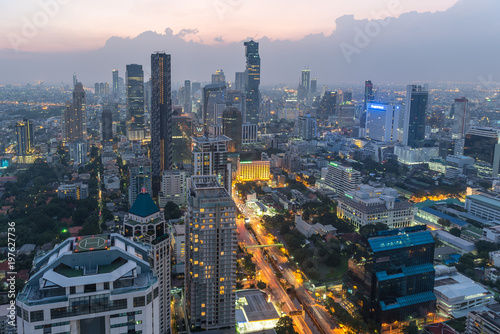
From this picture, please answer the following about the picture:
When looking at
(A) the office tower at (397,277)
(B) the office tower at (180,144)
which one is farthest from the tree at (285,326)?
(B) the office tower at (180,144)

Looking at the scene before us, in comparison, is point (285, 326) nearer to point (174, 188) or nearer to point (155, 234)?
point (155, 234)

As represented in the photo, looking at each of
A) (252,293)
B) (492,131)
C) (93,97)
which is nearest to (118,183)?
(252,293)

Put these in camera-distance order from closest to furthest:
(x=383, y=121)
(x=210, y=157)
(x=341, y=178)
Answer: (x=210, y=157) < (x=341, y=178) < (x=383, y=121)

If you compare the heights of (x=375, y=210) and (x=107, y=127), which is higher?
(x=107, y=127)

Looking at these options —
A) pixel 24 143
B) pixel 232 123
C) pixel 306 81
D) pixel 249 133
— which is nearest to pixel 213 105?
pixel 249 133

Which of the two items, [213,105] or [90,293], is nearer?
[90,293]

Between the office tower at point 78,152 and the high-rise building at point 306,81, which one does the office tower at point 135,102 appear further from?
the high-rise building at point 306,81

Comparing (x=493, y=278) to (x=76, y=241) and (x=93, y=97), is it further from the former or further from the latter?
(x=93, y=97)

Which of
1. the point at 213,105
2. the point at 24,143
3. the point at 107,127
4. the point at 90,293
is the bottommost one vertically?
the point at 24,143
